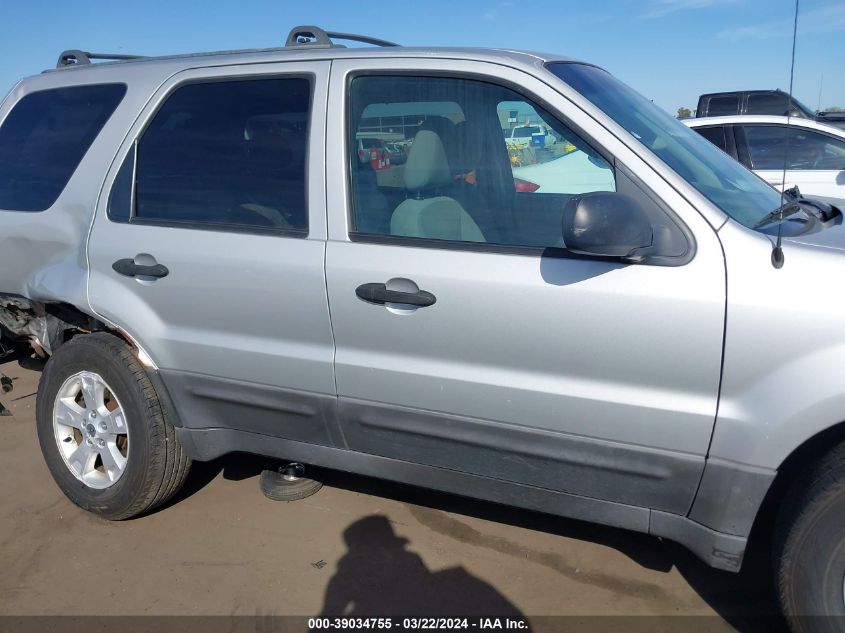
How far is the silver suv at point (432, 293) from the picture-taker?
2176 mm

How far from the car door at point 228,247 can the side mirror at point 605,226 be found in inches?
38.5

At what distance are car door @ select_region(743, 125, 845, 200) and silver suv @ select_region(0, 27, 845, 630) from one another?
15.9 feet

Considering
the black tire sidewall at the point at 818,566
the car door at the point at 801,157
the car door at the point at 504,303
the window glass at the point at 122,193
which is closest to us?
the black tire sidewall at the point at 818,566

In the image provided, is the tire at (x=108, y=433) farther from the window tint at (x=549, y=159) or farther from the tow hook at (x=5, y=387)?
the window tint at (x=549, y=159)

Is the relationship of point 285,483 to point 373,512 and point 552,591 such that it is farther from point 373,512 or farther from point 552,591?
point 552,591

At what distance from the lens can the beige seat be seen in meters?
2.61

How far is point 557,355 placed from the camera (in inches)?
93.3

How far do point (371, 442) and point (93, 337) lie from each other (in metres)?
1.43

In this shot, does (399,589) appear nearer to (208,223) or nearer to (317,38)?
(208,223)

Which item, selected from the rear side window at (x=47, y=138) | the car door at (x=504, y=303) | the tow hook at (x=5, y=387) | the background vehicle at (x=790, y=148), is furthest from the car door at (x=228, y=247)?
the background vehicle at (x=790, y=148)

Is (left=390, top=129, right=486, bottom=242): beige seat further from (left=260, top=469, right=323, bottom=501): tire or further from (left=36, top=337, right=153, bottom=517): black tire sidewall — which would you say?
(left=260, top=469, right=323, bottom=501): tire

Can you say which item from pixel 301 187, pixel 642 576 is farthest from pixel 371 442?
pixel 642 576

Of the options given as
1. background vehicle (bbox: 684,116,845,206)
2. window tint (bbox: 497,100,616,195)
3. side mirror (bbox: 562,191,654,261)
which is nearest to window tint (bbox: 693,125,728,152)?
background vehicle (bbox: 684,116,845,206)

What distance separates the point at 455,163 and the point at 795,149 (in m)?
6.04
